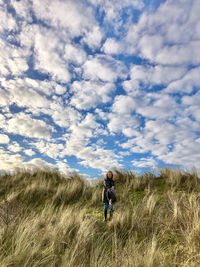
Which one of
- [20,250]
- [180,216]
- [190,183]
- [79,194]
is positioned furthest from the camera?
[79,194]

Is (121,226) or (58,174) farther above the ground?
(58,174)

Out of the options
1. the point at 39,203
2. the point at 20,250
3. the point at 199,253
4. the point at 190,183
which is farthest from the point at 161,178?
the point at 20,250

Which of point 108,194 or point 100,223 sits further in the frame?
point 108,194

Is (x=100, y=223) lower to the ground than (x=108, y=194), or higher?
lower

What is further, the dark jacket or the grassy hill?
the dark jacket

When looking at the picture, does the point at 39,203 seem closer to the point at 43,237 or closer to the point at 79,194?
the point at 79,194

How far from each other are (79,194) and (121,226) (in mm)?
5010

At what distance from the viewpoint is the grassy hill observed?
3.25 meters

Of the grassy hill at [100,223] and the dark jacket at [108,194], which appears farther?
the dark jacket at [108,194]

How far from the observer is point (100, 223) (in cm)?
622

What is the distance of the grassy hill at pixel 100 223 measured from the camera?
10.7 ft

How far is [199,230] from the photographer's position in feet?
11.9

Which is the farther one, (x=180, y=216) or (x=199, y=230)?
(x=180, y=216)

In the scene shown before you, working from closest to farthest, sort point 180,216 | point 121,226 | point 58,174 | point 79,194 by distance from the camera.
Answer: point 180,216
point 121,226
point 79,194
point 58,174
